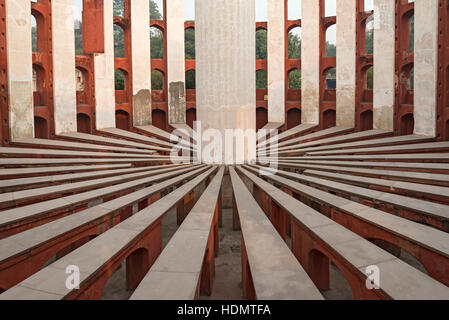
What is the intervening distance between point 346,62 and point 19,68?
1232cm

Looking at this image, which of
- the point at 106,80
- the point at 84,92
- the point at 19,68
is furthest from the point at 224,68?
the point at 84,92

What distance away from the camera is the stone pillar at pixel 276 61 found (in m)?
19.7

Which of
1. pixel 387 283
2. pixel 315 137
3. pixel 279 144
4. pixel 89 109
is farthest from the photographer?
pixel 89 109

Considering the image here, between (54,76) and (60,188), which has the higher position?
(54,76)

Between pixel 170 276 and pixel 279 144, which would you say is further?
pixel 279 144

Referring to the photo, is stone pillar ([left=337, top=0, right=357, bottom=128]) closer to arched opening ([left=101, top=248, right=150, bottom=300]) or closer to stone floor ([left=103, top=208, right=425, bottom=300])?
stone floor ([left=103, top=208, right=425, bottom=300])

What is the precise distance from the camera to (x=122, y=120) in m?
19.3

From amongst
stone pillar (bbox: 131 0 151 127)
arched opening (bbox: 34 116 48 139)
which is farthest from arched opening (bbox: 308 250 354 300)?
stone pillar (bbox: 131 0 151 127)

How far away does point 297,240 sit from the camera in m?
6.12

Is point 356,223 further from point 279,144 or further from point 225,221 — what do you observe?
point 279,144

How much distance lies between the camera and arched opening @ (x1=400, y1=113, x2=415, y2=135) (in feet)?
51.6
